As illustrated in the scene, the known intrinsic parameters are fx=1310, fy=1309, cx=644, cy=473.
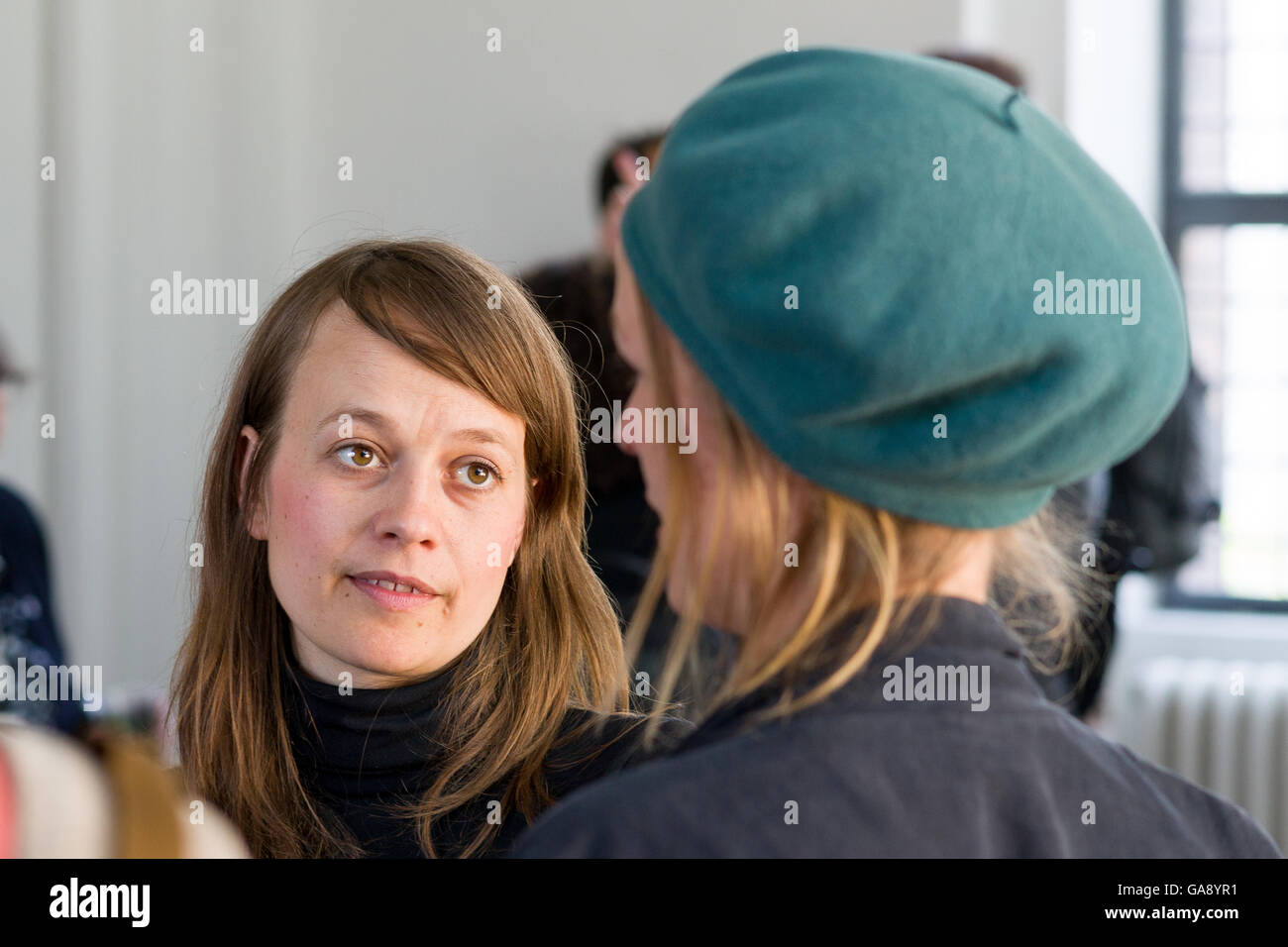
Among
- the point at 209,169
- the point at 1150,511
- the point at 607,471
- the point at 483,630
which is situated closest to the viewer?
the point at 483,630

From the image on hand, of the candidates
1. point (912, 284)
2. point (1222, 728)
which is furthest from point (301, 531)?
point (1222, 728)

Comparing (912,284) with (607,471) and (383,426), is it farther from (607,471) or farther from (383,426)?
(607,471)

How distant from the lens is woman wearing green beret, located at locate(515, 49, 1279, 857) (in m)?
0.60

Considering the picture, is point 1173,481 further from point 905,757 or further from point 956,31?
point 905,757

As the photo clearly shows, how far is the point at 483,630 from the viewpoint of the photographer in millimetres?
1021

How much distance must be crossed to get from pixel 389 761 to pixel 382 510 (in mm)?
185

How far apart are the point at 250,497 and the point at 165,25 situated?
2573mm

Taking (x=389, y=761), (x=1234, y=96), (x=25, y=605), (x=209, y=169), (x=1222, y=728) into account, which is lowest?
(x=1222, y=728)

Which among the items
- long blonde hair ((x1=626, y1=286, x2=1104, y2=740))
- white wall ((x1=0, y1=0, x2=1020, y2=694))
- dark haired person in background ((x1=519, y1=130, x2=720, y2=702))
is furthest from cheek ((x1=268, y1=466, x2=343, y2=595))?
white wall ((x1=0, y1=0, x2=1020, y2=694))

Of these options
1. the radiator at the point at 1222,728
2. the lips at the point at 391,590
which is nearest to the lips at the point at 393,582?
the lips at the point at 391,590

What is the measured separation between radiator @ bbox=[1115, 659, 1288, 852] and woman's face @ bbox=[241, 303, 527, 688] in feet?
9.10

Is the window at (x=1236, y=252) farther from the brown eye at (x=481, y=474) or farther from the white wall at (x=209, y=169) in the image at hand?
the brown eye at (x=481, y=474)

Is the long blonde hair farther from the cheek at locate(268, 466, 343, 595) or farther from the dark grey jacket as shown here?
the cheek at locate(268, 466, 343, 595)
